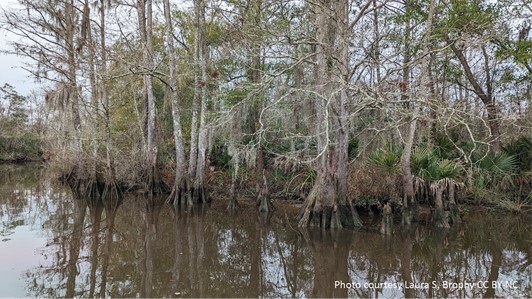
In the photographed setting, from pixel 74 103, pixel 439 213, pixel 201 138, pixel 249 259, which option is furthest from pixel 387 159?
pixel 74 103

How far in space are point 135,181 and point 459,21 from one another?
12.6 meters

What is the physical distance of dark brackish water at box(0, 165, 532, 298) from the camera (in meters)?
5.07

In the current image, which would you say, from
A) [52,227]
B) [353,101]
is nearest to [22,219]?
[52,227]

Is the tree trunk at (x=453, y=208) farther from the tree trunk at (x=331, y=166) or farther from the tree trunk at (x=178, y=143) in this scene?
the tree trunk at (x=178, y=143)

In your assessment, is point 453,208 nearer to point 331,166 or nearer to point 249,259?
point 331,166

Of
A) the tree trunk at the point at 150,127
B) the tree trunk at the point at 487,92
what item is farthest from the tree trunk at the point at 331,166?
the tree trunk at the point at 150,127

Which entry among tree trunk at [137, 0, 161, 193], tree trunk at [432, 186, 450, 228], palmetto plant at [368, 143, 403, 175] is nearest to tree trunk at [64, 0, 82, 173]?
tree trunk at [137, 0, 161, 193]

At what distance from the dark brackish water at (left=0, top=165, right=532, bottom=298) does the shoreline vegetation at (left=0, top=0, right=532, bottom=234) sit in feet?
3.57

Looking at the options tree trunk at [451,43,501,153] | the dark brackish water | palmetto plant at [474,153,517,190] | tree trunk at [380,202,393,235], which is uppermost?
tree trunk at [451,43,501,153]

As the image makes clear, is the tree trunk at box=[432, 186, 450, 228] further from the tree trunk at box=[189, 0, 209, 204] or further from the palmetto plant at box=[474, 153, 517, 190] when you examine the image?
the tree trunk at box=[189, 0, 209, 204]

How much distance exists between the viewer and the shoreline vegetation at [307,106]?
26.9 ft

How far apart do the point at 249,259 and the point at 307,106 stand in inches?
260

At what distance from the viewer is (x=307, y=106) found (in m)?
12.0

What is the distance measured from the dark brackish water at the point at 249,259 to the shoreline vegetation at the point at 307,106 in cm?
109
